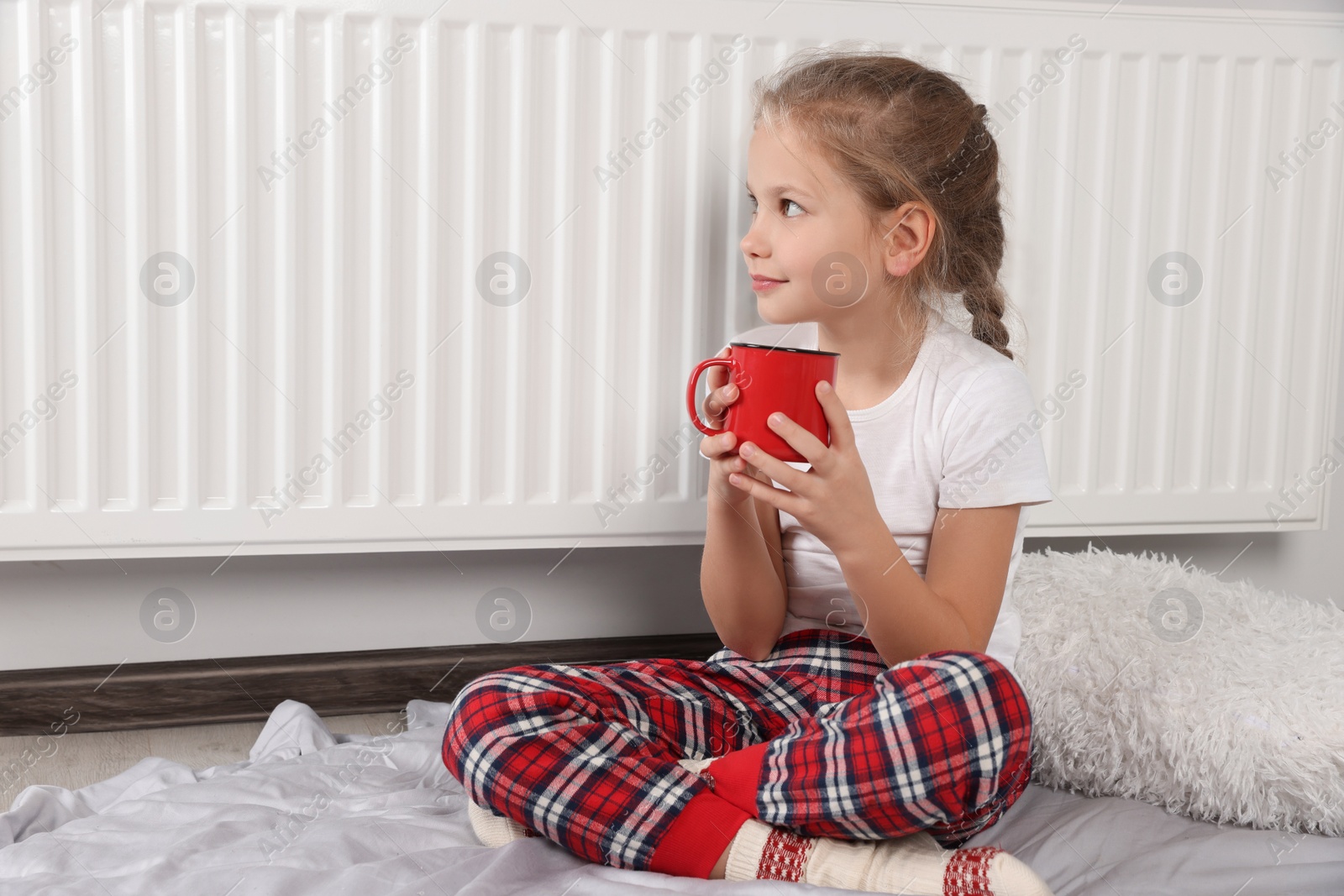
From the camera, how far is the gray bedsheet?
0.77 meters

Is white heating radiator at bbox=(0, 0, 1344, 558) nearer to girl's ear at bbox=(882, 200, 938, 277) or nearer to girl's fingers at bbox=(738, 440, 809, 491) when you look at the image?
girl's ear at bbox=(882, 200, 938, 277)

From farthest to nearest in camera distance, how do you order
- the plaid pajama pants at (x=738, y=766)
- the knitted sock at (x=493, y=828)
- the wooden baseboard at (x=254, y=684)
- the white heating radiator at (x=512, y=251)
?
the wooden baseboard at (x=254, y=684), the white heating radiator at (x=512, y=251), the knitted sock at (x=493, y=828), the plaid pajama pants at (x=738, y=766)

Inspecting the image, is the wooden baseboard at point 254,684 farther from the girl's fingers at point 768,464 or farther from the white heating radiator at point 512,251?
the girl's fingers at point 768,464

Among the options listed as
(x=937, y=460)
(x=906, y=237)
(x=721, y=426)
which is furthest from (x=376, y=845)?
(x=906, y=237)

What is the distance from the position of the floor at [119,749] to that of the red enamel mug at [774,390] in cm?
68

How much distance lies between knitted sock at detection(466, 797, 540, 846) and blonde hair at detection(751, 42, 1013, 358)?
54cm

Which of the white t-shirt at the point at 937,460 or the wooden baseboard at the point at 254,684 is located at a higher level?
the white t-shirt at the point at 937,460

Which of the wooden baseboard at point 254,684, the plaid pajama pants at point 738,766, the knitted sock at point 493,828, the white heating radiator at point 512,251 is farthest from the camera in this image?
the wooden baseboard at point 254,684

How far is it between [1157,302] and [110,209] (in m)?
1.13

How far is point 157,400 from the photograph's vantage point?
1.08 metres

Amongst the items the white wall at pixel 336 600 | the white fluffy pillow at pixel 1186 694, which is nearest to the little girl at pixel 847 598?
the white fluffy pillow at pixel 1186 694

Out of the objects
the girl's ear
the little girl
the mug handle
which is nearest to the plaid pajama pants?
the little girl

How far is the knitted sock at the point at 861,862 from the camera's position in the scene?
747mm

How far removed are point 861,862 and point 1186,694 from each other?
15.5 inches
